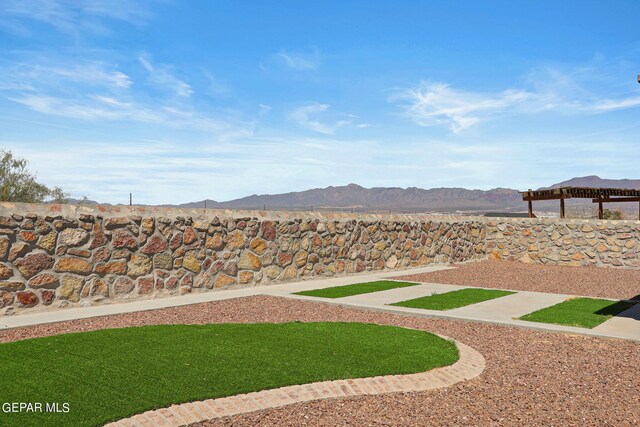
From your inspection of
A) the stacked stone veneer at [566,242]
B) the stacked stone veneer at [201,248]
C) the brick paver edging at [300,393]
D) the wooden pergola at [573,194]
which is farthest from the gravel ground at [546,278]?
the brick paver edging at [300,393]

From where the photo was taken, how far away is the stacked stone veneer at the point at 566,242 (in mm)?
19891

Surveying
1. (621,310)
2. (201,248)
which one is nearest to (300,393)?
(201,248)

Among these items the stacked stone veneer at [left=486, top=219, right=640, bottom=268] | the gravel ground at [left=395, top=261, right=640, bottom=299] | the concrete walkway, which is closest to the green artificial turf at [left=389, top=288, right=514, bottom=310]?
the concrete walkway

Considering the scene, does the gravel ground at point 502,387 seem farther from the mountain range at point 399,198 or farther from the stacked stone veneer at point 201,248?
the mountain range at point 399,198

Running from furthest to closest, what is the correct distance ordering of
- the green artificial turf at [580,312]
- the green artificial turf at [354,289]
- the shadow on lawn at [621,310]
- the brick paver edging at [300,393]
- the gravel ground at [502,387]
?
the green artificial turf at [354,289] → the shadow on lawn at [621,310] → the green artificial turf at [580,312] → the gravel ground at [502,387] → the brick paver edging at [300,393]

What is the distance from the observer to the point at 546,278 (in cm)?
1648

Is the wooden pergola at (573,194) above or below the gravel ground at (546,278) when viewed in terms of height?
above

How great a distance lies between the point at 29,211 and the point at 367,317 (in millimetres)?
5797

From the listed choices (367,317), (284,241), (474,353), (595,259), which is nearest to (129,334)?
(367,317)

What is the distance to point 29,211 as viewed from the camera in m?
9.85

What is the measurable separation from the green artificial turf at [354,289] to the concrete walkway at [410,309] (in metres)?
0.33

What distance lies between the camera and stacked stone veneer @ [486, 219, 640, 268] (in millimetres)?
19891

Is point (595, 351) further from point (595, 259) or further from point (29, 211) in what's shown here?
point (595, 259)

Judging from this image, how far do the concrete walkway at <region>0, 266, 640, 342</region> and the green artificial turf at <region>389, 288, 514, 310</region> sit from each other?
0.85ft
